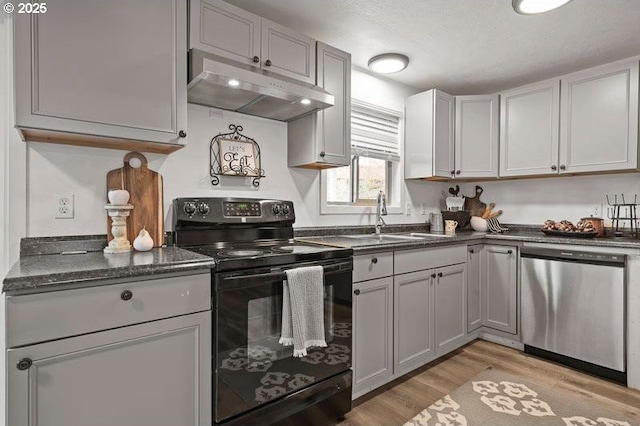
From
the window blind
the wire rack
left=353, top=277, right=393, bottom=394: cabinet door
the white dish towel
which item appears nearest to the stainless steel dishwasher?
the wire rack

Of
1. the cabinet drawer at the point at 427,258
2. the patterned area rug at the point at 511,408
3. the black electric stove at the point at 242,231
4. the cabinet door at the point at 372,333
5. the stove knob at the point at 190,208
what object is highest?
the stove knob at the point at 190,208

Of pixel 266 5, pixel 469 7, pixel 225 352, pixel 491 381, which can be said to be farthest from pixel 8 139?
pixel 491 381

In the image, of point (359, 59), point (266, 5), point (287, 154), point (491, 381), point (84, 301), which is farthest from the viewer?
point (359, 59)

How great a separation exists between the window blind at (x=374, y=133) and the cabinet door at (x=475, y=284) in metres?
1.15

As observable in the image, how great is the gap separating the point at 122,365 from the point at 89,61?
128cm

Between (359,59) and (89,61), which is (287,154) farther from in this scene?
(89,61)

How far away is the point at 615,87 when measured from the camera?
2.73 meters

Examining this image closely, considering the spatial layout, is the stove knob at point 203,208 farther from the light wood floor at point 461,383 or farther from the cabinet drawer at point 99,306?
the light wood floor at point 461,383

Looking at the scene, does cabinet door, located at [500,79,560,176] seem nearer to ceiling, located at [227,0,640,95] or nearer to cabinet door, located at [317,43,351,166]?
ceiling, located at [227,0,640,95]

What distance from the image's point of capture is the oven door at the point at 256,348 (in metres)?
1.53

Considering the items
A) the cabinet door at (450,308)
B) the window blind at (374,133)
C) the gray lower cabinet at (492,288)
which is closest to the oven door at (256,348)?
the cabinet door at (450,308)

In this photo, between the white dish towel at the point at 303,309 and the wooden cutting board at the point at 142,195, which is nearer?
the white dish towel at the point at 303,309

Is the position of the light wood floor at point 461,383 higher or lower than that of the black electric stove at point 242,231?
lower

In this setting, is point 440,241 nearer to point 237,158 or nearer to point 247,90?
point 237,158
